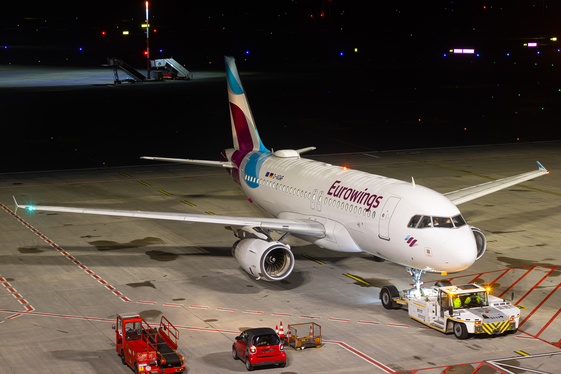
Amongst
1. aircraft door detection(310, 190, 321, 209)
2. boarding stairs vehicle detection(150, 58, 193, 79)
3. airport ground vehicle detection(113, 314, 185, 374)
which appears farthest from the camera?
boarding stairs vehicle detection(150, 58, 193, 79)

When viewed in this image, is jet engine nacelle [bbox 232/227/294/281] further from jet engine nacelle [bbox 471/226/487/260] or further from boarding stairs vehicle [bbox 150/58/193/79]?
boarding stairs vehicle [bbox 150/58/193/79]

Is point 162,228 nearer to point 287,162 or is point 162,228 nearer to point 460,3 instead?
point 287,162

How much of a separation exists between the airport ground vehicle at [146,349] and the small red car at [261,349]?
1.92 metres

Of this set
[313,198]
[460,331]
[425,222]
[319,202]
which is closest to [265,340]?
[460,331]

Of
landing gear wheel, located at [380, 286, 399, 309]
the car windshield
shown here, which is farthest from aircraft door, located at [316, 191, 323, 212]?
the car windshield

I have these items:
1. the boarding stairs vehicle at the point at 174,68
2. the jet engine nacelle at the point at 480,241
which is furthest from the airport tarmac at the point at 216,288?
the boarding stairs vehicle at the point at 174,68

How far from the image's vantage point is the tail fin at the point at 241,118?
3788cm

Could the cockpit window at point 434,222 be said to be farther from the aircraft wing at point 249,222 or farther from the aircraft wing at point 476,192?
the aircraft wing at point 476,192

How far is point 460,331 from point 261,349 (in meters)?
6.98

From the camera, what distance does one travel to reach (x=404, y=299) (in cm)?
2559

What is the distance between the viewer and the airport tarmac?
70.7 feet

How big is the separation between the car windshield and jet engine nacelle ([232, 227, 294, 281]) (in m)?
5.97

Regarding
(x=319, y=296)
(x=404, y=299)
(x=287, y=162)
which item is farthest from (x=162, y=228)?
(x=404, y=299)

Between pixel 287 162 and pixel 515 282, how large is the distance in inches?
477
